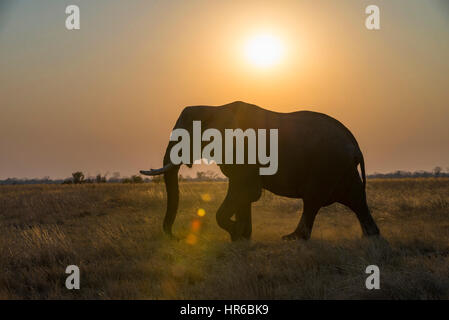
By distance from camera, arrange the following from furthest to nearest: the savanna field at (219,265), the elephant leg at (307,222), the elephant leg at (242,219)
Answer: the elephant leg at (307,222), the elephant leg at (242,219), the savanna field at (219,265)

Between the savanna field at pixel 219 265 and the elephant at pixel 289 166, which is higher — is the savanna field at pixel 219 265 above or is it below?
below

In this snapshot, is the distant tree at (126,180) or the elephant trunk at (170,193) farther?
the distant tree at (126,180)

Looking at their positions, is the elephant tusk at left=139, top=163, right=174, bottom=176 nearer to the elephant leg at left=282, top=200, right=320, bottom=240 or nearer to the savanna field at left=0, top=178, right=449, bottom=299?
the savanna field at left=0, top=178, right=449, bottom=299

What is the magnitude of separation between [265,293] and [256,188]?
12.2ft

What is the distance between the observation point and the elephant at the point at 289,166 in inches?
383

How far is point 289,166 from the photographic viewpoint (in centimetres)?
1001

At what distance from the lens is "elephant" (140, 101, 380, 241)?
972 centimetres

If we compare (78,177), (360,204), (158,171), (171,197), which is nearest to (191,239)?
(171,197)

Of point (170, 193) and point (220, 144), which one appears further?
point (170, 193)

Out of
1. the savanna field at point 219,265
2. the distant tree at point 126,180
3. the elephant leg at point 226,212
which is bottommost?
the savanna field at point 219,265

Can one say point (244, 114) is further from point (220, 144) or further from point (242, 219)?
point (242, 219)

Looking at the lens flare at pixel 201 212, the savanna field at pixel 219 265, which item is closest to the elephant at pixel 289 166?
the savanna field at pixel 219 265

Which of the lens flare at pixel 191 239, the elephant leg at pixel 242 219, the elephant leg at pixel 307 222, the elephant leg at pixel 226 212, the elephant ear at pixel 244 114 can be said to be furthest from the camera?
the lens flare at pixel 191 239

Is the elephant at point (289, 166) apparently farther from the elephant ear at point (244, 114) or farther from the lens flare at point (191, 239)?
the lens flare at point (191, 239)
